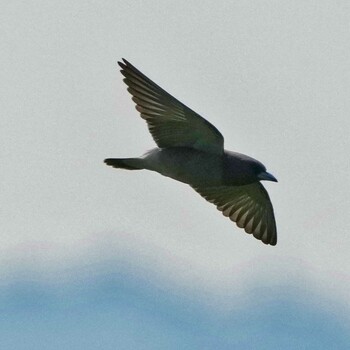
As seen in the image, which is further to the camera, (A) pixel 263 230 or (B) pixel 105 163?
(A) pixel 263 230

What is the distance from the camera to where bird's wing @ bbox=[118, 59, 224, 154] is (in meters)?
20.6

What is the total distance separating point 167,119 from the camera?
20.8m

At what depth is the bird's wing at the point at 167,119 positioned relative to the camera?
20625mm

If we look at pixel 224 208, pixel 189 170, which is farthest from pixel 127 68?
pixel 224 208

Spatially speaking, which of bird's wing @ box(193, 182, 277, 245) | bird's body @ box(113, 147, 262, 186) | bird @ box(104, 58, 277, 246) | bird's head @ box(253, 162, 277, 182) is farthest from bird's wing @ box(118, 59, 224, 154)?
bird's wing @ box(193, 182, 277, 245)

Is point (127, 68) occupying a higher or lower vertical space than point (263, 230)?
higher

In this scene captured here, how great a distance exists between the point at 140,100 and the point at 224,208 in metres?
3.74

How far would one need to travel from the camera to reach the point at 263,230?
2386 centimetres

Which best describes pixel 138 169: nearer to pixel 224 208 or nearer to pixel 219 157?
pixel 219 157

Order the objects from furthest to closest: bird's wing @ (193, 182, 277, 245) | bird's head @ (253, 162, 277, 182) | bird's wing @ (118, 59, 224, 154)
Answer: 1. bird's wing @ (193, 182, 277, 245)
2. bird's head @ (253, 162, 277, 182)
3. bird's wing @ (118, 59, 224, 154)

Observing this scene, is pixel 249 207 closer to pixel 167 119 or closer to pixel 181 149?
pixel 181 149

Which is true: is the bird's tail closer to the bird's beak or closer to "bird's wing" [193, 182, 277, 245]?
the bird's beak

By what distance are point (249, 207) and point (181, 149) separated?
3264mm

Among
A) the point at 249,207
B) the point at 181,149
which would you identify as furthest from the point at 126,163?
the point at 249,207
